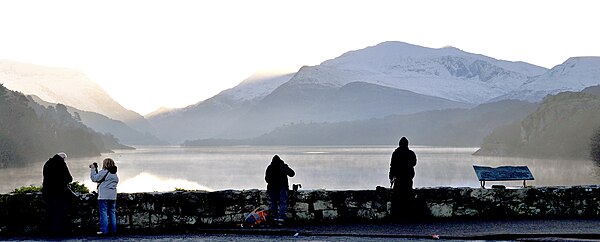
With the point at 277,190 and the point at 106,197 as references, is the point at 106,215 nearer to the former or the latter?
the point at 106,197

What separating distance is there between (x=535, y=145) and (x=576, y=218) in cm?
18148

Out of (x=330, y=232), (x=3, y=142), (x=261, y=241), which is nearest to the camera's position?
(x=261, y=241)

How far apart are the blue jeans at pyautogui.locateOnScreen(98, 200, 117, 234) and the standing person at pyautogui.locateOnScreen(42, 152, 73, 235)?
71 cm

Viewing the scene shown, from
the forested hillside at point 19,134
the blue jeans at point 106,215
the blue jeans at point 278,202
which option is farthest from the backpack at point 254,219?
the forested hillside at point 19,134

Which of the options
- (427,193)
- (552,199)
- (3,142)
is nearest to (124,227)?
(427,193)

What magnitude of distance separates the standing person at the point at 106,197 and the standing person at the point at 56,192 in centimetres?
56

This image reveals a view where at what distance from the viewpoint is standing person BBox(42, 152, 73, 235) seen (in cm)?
1551

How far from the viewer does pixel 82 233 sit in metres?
16.2

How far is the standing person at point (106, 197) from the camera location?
1557 centimetres

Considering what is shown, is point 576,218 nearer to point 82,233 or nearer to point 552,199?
point 552,199

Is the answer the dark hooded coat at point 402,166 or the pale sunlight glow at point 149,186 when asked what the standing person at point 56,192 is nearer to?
the dark hooded coat at point 402,166

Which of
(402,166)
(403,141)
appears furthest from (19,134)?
(403,141)

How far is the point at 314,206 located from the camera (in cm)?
1689

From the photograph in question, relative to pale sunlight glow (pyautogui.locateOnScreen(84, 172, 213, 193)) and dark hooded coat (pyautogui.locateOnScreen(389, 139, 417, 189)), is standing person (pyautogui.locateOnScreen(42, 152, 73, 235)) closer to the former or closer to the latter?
dark hooded coat (pyautogui.locateOnScreen(389, 139, 417, 189))
